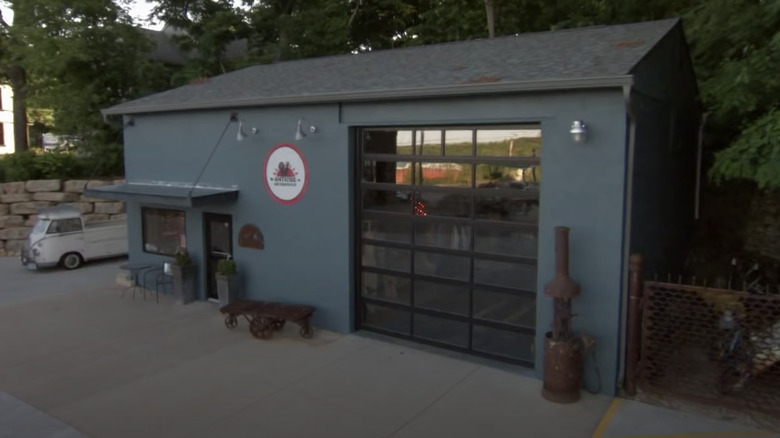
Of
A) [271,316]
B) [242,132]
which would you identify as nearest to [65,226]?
[242,132]

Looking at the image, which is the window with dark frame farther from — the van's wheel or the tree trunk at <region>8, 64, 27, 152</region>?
the tree trunk at <region>8, 64, 27, 152</region>

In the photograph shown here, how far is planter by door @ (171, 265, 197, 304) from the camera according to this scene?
1105 centimetres

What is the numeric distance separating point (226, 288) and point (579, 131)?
6.56m

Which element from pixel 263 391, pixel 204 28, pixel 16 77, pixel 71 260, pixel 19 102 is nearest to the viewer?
pixel 263 391

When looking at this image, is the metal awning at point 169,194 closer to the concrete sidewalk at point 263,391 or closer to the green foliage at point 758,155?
the concrete sidewalk at point 263,391

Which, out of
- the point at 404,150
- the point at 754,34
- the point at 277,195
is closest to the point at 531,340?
the point at 404,150

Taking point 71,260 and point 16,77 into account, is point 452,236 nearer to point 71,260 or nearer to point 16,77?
point 71,260

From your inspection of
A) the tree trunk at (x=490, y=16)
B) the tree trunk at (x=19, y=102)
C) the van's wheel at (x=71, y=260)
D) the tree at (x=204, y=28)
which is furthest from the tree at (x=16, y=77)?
the tree trunk at (x=490, y=16)

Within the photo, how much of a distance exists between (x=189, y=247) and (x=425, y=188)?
5.45m

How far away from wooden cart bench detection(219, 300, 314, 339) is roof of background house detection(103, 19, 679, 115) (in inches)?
127

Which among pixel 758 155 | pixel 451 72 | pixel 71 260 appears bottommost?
pixel 71 260

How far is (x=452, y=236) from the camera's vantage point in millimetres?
8188

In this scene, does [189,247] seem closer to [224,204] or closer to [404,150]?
[224,204]

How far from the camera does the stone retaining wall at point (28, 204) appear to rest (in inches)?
705
